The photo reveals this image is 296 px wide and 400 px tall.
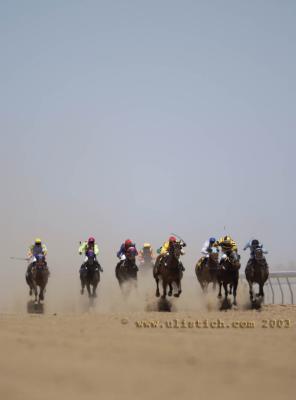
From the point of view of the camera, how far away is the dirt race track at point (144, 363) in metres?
7.00

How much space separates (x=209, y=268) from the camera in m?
22.4

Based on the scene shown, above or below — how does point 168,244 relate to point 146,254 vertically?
below

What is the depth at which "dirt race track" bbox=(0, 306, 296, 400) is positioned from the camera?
7.00 m

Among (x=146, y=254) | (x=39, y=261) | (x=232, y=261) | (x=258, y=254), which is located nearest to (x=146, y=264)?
(x=146, y=254)

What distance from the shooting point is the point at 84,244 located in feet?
77.6

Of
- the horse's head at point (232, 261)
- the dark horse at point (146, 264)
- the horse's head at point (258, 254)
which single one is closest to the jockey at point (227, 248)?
the horse's head at point (232, 261)

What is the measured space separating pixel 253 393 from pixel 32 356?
2.87m

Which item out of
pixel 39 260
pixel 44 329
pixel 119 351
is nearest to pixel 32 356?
pixel 119 351

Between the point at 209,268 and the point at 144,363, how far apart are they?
46.5 ft

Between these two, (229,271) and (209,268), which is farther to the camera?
(209,268)

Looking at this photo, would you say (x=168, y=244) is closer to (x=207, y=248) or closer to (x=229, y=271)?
(x=229, y=271)

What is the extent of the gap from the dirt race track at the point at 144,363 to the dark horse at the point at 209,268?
939 cm

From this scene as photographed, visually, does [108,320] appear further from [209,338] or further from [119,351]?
[119,351]

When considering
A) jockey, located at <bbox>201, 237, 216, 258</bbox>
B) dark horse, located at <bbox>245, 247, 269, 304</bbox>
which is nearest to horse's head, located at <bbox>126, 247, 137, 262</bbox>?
jockey, located at <bbox>201, 237, 216, 258</bbox>
